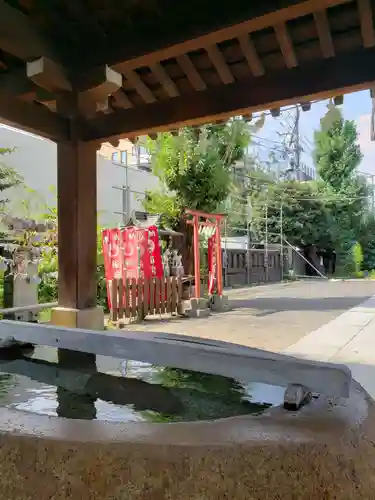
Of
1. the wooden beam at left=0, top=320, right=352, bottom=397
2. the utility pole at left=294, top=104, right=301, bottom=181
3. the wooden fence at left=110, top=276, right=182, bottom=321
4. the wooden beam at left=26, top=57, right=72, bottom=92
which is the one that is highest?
the utility pole at left=294, top=104, right=301, bottom=181

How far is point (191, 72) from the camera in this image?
13.9 ft

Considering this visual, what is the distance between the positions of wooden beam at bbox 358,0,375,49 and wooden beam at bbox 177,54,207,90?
56.4 inches

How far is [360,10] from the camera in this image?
328 cm

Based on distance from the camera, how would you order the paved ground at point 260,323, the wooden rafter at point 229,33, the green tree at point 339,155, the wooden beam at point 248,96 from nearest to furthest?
the wooden rafter at point 229,33 → the wooden beam at point 248,96 → the paved ground at point 260,323 → the green tree at point 339,155

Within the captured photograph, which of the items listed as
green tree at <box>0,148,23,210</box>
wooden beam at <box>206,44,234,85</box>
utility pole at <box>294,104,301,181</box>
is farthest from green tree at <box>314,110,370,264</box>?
wooden beam at <box>206,44,234,85</box>

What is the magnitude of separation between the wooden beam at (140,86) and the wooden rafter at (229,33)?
55cm

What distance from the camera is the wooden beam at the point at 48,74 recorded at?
145 inches

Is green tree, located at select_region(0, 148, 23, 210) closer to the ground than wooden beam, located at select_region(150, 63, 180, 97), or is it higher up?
higher up

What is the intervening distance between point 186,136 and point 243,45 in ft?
28.0

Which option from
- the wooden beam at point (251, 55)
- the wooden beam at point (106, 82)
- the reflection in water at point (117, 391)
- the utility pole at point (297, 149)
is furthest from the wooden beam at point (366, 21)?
the utility pole at point (297, 149)

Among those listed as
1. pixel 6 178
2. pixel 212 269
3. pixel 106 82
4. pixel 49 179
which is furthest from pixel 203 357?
pixel 49 179

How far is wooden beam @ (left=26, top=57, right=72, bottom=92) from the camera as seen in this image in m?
3.67

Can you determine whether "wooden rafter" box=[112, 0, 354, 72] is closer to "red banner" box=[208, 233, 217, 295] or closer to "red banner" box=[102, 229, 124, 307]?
"red banner" box=[102, 229, 124, 307]

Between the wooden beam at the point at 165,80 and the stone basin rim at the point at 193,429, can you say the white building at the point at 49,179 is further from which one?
the stone basin rim at the point at 193,429
